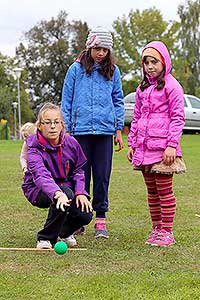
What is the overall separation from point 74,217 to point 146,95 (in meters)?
1.13

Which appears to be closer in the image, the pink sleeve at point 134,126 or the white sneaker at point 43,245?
the white sneaker at point 43,245

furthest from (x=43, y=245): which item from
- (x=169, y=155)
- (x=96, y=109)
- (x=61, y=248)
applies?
(x=96, y=109)

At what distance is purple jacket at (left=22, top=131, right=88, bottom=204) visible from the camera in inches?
197

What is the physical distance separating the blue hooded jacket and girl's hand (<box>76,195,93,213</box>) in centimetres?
75

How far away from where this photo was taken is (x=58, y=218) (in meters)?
4.94

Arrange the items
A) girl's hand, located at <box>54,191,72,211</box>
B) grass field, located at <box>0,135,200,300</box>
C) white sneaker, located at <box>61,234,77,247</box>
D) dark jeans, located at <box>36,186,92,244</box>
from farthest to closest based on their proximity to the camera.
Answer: white sneaker, located at <box>61,234,77,247</box>, dark jeans, located at <box>36,186,92,244</box>, girl's hand, located at <box>54,191,72,211</box>, grass field, located at <box>0,135,200,300</box>

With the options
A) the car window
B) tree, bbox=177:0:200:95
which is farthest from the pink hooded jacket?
tree, bbox=177:0:200:95

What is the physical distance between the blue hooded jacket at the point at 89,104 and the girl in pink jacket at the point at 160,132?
38cm

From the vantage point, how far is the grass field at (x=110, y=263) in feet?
12.3

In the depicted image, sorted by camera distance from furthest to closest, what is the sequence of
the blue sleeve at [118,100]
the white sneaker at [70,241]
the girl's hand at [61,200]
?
the blue sleeve at [118,100] → the white sneaker at [70,241] → the girl's hand at [61,200]

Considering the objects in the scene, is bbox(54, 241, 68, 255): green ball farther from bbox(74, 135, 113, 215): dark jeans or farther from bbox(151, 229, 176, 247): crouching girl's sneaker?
bbox(74, 135, 113, 215): dark jeans

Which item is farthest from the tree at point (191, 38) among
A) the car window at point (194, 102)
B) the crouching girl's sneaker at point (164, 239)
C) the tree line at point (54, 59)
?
the crouching girl's sneaker at point (164, 239)

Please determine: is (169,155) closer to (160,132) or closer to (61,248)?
(160,132)

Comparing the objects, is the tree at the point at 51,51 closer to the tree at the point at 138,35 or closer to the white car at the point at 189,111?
the tree at the point at 138,35
